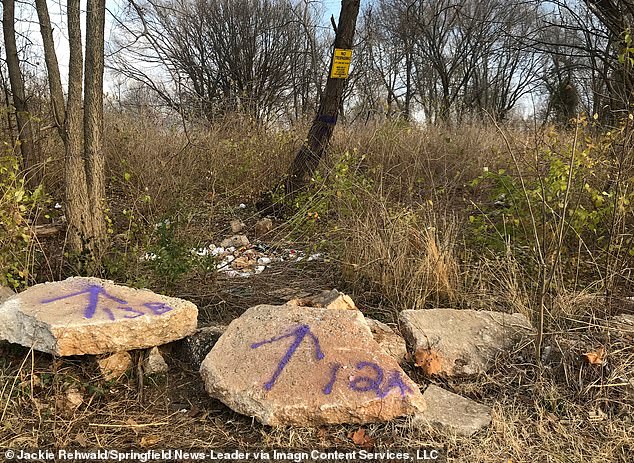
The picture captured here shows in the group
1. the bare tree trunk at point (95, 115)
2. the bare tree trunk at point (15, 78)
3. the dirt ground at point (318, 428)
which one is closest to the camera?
the dirt ground at point (318, 428)

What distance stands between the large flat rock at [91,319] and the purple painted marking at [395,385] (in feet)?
3.60

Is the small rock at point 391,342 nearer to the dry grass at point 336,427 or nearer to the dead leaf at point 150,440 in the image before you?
the dry grass at point 336,427

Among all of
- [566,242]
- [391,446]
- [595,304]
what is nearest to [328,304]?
[391,446]

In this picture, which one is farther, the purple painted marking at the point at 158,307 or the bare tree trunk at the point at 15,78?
the bare tree trunk at the point at 15,78

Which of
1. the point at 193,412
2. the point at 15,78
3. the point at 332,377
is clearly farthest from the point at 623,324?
the point at 15,78

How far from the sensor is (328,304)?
8.95 feet

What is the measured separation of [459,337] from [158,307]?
1548mm

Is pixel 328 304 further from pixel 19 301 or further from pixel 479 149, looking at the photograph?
pixel 479 149

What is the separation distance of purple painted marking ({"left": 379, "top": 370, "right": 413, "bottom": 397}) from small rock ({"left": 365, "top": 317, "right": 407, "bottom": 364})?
0.34 metres

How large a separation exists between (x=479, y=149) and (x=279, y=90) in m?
12.5

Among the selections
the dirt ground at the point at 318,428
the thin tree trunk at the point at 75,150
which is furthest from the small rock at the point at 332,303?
the thin tree trunk at the point at 75,150

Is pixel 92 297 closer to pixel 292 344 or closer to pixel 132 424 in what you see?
pixel 132 424

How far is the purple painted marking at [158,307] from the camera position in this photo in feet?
8.14

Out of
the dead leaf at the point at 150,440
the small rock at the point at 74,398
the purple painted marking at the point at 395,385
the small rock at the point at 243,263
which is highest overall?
the small rock at the point at 243,263
